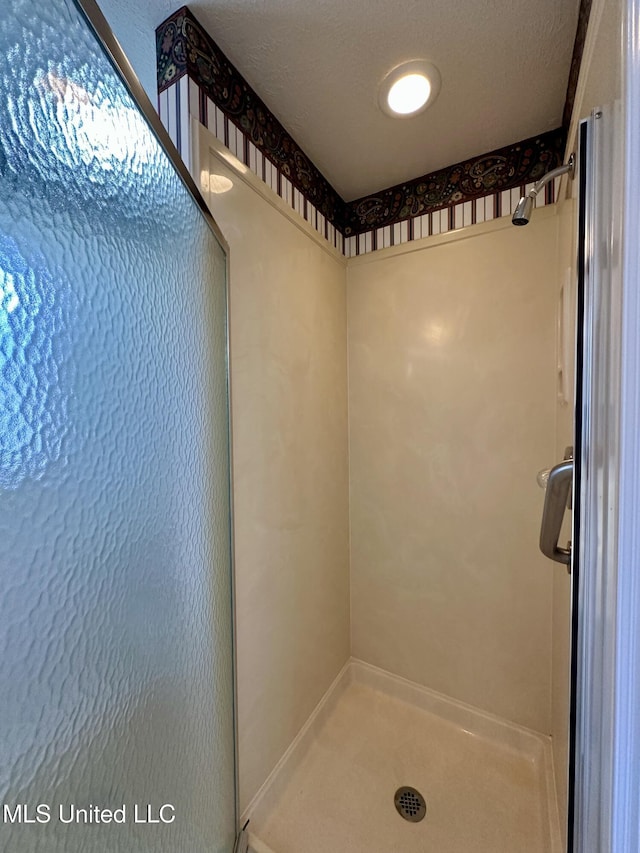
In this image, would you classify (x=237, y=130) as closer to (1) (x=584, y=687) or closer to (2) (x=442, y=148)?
(2) (x=442, y=148)

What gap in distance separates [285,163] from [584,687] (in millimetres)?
1590

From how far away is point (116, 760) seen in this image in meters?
0.51

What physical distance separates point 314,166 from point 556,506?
1.47m

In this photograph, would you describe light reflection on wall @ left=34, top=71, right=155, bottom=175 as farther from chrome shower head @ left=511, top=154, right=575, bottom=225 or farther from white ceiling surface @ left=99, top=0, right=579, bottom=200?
chrome shower head @ left=511, top=154, right=575, bottom=225

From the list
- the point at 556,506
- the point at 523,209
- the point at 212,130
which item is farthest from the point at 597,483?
the point at 212,130

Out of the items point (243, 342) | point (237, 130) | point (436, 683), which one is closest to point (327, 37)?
point (237, 130)

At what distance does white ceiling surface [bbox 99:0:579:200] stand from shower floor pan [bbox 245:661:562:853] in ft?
7.16

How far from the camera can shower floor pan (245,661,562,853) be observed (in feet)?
3.23

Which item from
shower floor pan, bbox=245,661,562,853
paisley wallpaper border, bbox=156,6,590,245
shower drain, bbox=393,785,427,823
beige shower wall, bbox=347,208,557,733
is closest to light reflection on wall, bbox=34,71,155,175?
paisley wallpaper border, bbox=156,6,590,245

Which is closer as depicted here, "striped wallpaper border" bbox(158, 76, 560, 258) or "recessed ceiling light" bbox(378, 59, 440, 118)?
"striped wallpaper border" bbox(158, 76, 560, 258)

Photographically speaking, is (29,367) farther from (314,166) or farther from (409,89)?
(314,166)

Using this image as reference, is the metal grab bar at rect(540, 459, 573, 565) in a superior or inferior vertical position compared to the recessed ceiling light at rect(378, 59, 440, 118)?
inferior

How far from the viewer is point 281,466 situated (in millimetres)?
1175

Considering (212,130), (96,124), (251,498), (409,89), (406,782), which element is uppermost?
(409,89)
